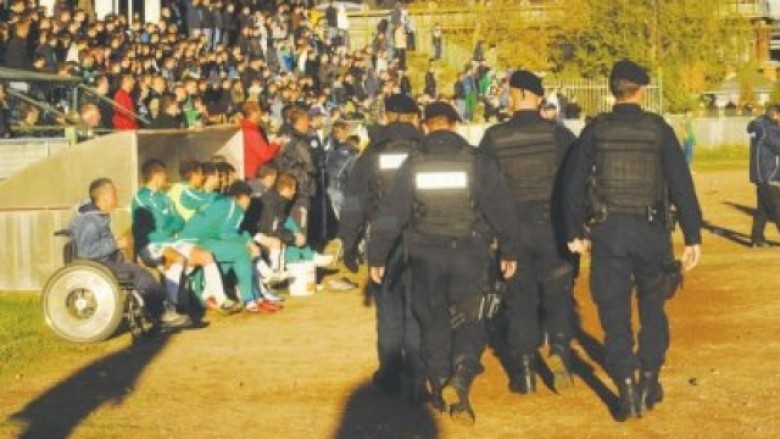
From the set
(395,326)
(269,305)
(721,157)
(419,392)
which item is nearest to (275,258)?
(269,305)

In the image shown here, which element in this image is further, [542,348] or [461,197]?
[542,348]

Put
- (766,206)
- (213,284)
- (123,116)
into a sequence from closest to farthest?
(213,284) < (766,206) < (123,116)

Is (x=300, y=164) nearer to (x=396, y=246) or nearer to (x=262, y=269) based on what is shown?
(x=262, y=269)

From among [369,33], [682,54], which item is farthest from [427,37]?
→ [682,54]

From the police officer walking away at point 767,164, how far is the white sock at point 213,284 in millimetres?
8398

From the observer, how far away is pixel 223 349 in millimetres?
12352

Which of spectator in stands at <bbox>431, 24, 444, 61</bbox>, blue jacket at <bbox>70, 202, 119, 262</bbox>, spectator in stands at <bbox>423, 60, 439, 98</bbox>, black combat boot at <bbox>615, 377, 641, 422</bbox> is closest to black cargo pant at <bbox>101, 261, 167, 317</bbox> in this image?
blue jacket at <bbox>70, 202, 119, 262</bbox>

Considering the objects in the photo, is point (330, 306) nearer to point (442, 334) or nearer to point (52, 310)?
point (52, 310)

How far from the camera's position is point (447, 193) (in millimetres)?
9539

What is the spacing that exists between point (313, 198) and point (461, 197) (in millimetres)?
9861

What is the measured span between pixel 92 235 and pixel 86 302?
632 millimetres

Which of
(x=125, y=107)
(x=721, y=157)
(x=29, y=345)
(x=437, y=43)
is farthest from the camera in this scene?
(x=721, y=157)

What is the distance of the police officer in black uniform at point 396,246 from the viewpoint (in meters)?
10.2

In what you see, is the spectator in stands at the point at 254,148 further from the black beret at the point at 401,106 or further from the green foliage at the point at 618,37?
the green foliage at the point at 618,37
